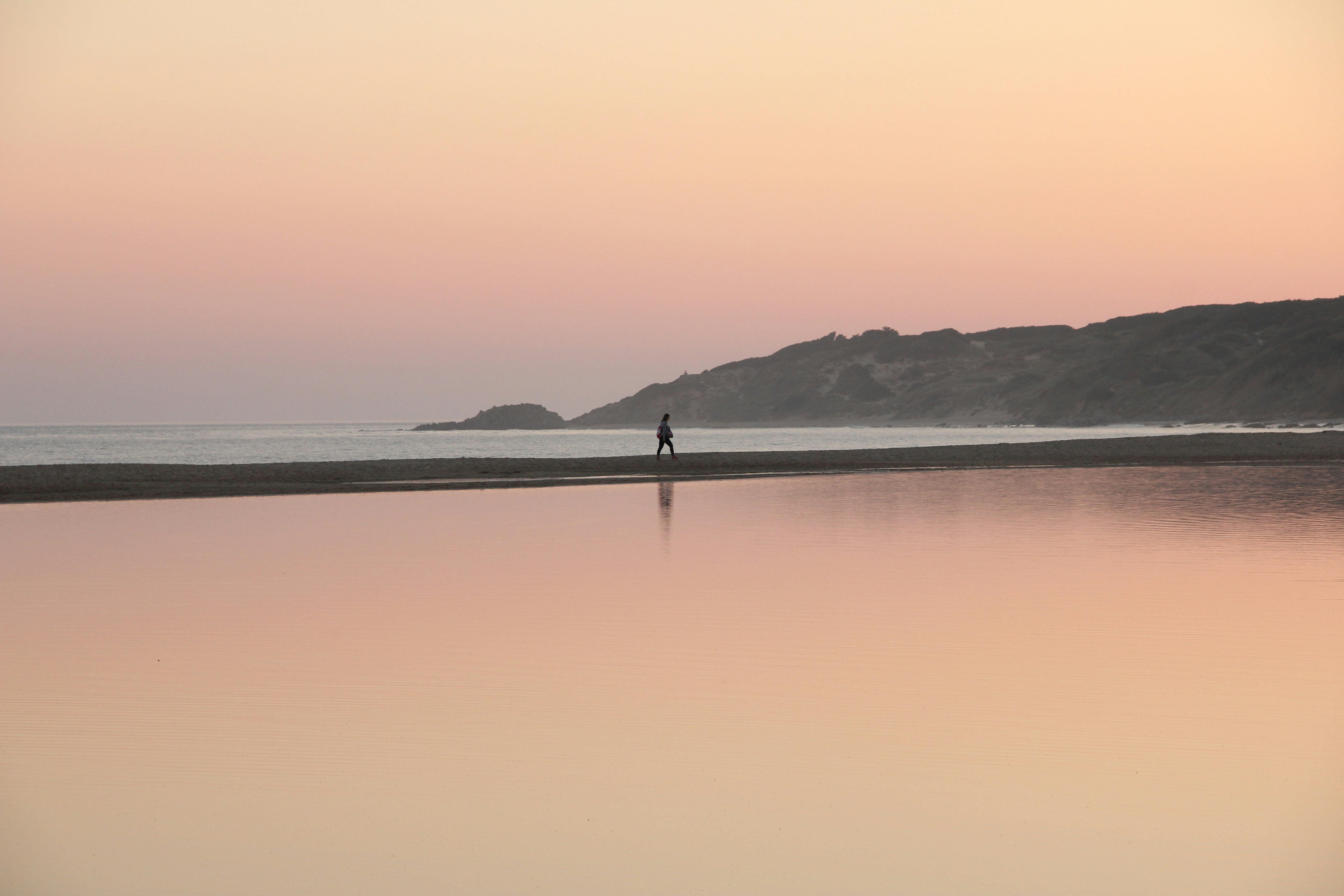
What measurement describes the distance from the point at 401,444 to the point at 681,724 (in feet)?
328

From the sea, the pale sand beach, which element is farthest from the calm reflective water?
the sea

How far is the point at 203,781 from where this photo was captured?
20.4 ft

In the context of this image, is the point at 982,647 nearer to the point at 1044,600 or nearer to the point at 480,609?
the point at 1044,600

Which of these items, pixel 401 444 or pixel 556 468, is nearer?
pixel 556 468

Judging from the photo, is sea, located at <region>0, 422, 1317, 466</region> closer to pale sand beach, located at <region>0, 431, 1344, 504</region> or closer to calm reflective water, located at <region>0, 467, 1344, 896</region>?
pale sand beach, located at <region>0, 431, 1344, 504</region>

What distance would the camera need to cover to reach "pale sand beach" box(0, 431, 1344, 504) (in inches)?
1268

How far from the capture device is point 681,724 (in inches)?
286

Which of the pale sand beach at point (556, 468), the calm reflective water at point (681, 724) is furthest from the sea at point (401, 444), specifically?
the calm reflective water at point (681, 724)

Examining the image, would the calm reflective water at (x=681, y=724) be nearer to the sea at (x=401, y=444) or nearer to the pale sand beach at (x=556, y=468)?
the pale sand beach at (x=556, y=468)

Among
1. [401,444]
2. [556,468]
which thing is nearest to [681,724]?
[556,468]

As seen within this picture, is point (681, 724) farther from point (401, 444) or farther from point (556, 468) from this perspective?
point (401, 444)

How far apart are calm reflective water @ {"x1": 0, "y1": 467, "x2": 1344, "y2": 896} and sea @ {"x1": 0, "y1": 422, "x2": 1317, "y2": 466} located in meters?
43.4

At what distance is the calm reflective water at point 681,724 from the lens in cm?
518

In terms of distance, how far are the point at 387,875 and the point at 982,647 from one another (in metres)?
5.57
